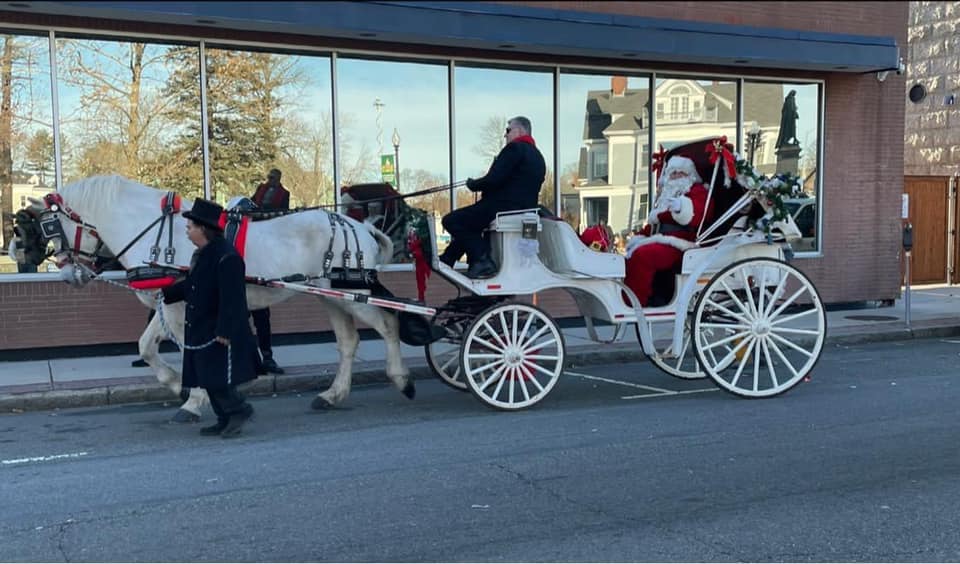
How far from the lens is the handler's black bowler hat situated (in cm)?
609

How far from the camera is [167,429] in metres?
6.86

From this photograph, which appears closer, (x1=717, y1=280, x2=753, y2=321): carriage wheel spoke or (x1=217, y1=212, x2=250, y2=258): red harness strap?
(x1=217, y1=212, x2=250, y2=258): red harness strap

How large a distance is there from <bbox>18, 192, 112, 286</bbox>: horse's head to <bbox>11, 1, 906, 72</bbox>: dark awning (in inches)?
124

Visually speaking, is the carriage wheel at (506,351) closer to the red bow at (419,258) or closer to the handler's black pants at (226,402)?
the red bow at (419,258)

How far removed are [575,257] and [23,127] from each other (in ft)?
23.0

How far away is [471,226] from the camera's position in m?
7.43

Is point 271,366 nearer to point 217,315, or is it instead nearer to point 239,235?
point 239,235

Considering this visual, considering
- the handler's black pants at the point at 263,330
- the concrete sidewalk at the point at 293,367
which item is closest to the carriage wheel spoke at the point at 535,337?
the concrete sidewalk at the point at 293,367

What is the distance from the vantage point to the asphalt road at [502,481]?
14.1ft

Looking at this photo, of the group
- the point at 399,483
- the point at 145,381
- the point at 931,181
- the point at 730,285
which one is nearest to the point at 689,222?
the point at 730,285

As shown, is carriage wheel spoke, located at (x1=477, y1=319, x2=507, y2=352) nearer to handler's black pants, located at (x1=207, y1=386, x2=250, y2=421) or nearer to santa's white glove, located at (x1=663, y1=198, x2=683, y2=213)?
handler's black pants, located at (x1=207, y1=386, x2=250, y2=421)

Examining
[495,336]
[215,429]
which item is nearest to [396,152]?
[495,336]

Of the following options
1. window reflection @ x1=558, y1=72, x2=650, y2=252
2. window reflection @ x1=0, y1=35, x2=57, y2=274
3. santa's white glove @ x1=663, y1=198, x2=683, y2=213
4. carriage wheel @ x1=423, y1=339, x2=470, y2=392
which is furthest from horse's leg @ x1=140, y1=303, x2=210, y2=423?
window reflection @ x1=558, y1=72, x2=650, y2=252

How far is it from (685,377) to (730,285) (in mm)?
1161
